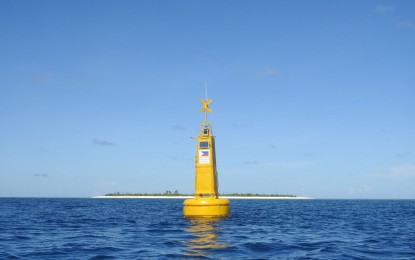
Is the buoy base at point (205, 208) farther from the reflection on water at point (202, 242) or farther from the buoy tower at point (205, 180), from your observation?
the reflection on water at point (202, 242)

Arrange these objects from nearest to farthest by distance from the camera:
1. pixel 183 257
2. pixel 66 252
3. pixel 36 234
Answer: pixel 183 257
pixel 66 252
pixel 36 234

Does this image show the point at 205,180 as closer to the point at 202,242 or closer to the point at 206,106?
the point at 206,106

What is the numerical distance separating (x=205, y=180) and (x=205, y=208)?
136 inches

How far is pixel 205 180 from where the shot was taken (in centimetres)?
4231

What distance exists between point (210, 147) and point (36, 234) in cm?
1992

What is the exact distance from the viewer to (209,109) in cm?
4438

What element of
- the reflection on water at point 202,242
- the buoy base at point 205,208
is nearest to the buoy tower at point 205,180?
the buoy base at point 205,208

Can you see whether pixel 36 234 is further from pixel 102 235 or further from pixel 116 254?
pixel 116 254

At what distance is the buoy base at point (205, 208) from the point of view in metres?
39.8

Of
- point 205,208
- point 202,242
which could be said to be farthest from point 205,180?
point 202,242

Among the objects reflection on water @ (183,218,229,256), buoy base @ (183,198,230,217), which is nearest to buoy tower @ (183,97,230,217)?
buoy base @ (183,198,230,217)

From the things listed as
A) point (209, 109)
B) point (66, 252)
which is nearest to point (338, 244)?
point (66, 252)

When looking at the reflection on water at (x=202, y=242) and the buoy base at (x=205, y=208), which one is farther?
the buoy base at (x=205, y=208)

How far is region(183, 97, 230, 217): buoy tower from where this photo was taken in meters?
40.3
